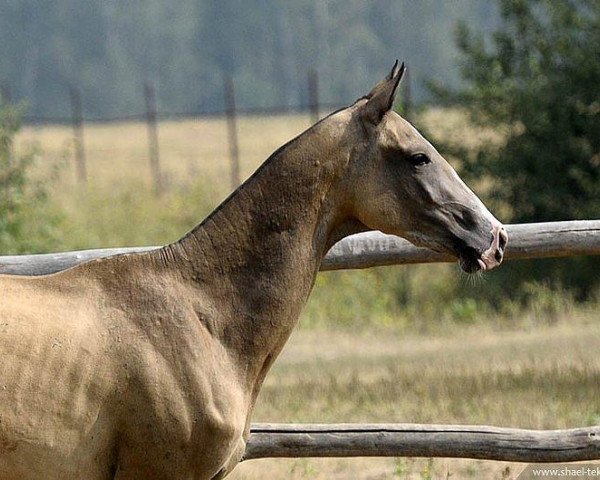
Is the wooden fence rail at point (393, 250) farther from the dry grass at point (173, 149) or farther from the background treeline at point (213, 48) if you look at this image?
the background treeline at point (213, 48)

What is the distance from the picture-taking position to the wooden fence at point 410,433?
18.0 ft

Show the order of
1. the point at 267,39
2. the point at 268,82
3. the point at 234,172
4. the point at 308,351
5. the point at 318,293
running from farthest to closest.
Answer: the point at 267,39, the point at 268,82, the point at 234,172, the point at 318,293, the point at 308,351

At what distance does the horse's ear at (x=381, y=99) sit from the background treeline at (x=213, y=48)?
7826 centimetres

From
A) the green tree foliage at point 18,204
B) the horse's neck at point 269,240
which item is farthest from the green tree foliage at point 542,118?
the horse's neck at point 269,240

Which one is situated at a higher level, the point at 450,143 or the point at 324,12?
the point at 450,143

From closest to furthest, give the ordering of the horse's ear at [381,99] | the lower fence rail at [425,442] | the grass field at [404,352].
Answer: the horse's ear at [381,99] → the lower fence rail at [425,442] → the grass field at [404,352]

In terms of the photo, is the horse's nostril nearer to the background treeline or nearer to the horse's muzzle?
the horse's muzzle

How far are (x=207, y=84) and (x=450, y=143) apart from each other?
3304 inches

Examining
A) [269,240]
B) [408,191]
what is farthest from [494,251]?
[269,240]

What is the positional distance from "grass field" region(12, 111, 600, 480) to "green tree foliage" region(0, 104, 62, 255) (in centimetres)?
30

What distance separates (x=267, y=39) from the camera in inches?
3991

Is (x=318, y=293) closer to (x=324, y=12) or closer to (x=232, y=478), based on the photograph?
(x=232, y=478)

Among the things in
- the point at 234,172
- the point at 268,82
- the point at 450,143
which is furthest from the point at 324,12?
the point at 450,143

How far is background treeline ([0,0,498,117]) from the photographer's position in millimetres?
91500
